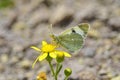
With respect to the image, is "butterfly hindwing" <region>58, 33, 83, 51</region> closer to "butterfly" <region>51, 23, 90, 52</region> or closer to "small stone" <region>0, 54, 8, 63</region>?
"butterfly" <region>51, 23, 90, 52</region>

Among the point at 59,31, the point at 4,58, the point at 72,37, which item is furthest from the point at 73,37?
the point at 59,31

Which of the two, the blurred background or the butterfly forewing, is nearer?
the butterfly forewing

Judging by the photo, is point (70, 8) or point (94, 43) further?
point (70, 8)

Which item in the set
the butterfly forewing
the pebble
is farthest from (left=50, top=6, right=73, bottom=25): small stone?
the butterfly forewing

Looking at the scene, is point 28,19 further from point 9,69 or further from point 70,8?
point 9,69

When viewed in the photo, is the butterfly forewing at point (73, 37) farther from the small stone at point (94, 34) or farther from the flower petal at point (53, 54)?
the small stone at point (94, 34)

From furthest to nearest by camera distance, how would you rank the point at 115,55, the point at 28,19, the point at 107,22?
1. the point at 28,19
2. the point at 107,22
3. the point at 115,55

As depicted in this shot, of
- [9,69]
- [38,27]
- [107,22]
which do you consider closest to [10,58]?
[9,69]
